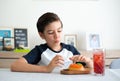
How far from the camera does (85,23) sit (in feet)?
11.2

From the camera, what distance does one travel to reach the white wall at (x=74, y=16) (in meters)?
3.38

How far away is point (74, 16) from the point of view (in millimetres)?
3428

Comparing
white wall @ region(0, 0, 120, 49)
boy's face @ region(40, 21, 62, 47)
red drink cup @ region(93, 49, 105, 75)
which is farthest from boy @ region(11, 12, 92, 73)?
white wall @ region(0, 0, 120, 49)

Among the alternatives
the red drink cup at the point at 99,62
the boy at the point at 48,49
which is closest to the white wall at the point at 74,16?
the boy at the point at 48,49

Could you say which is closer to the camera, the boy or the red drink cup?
the red drink cup

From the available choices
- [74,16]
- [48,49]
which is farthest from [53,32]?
[74,16]

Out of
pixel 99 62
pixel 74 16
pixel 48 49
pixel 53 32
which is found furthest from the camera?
pixel 74 16

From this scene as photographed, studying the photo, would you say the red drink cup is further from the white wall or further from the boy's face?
the white wall

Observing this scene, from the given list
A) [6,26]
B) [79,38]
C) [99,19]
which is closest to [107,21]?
[99,19]

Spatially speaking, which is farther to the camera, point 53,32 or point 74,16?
point 74,16

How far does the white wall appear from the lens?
3.38m

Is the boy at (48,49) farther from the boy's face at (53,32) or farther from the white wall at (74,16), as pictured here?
the white wall at (74,16)

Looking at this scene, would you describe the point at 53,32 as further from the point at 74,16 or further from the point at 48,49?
the point at 74,16

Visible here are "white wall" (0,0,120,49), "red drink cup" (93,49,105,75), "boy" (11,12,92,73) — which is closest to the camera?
Answer: "red drink cup" (93,49,105,75)
